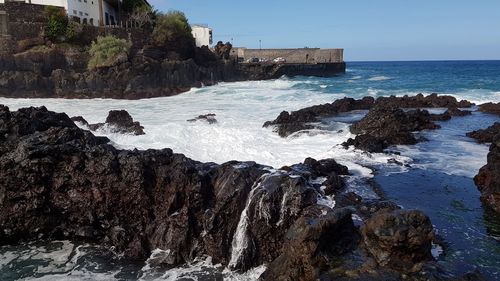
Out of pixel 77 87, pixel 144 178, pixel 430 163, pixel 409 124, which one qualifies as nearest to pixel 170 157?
pixel 144 178

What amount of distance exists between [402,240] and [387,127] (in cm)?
A: 1323

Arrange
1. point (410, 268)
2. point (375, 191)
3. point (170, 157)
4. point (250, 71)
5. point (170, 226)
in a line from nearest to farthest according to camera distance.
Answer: point (410, 268) < point (170, 226) < point (170, 157) < point (375, 191) < point (250, 71)

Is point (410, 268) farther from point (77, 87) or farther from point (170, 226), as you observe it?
point (77, 87)

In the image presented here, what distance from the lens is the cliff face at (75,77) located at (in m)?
34.8

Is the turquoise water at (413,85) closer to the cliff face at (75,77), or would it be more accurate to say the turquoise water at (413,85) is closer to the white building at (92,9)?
the cliff face at (75,77)

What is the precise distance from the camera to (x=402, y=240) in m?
6.84

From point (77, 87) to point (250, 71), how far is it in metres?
26.6

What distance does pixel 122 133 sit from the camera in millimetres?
19453

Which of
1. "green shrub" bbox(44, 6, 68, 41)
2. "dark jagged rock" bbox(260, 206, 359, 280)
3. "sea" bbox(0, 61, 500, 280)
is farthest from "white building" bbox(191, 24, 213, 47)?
"dark jagged rock" bbox(260, 206, 359, 280)

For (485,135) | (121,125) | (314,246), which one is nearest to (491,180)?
(314,246)

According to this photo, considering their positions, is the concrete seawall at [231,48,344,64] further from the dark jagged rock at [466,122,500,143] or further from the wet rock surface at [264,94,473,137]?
the dark jagged rock at [466,122,500,143]

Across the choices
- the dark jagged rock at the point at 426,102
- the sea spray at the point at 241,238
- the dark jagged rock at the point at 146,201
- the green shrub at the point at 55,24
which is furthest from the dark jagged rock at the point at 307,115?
the green shrub at the point at 55,24

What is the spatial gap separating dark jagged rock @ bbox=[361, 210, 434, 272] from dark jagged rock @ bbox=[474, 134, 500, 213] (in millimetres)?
4858

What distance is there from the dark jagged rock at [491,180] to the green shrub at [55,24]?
3666 cm
